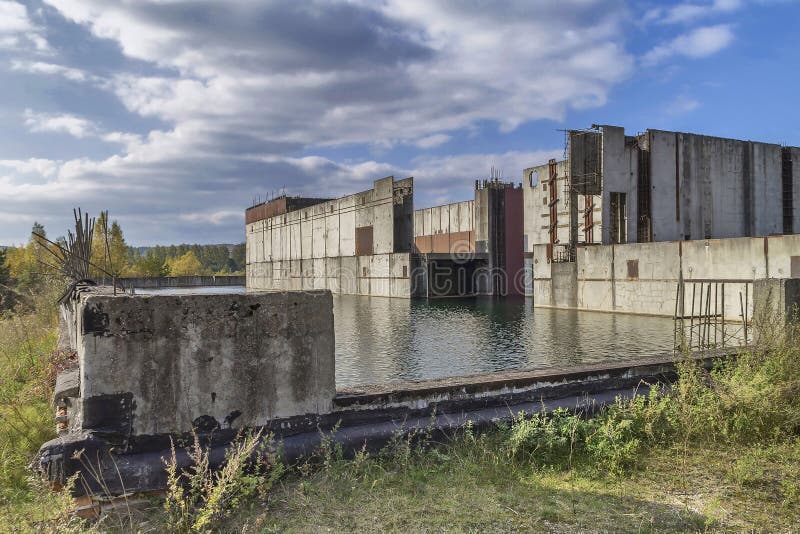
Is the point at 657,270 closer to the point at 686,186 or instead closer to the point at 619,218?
the point at 619,218

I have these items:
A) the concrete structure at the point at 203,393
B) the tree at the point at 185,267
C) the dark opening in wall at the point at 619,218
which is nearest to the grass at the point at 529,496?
the concrete structure at the point at 203,393

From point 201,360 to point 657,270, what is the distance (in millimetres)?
21694

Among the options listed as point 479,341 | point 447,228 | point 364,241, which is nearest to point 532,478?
point 479,341

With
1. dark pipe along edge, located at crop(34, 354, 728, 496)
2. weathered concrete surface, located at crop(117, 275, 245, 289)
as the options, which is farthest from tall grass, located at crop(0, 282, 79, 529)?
weathered concrete surface, located at crop(117, 275, 245, 289)

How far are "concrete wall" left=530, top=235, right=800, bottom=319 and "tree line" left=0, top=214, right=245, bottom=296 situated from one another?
16.4 metres

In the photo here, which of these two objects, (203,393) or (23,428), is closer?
(203,393)

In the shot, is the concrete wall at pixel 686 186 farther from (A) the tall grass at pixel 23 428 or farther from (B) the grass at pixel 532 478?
(A) the tall grass at pixel 23 428

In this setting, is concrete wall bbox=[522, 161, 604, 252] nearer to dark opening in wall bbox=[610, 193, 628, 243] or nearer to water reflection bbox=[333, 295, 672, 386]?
dark opening in wall bbox=[610, 193, 628, 243]

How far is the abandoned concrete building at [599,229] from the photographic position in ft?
72.6

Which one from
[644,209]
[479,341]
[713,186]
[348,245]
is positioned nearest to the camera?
[479,341]

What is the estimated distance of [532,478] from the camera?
14.3ft

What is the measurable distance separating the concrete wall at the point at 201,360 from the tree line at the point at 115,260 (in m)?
1.26

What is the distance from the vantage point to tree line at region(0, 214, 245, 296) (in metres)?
14.6

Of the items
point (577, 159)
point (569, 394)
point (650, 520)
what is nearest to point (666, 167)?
point (577, 159)
